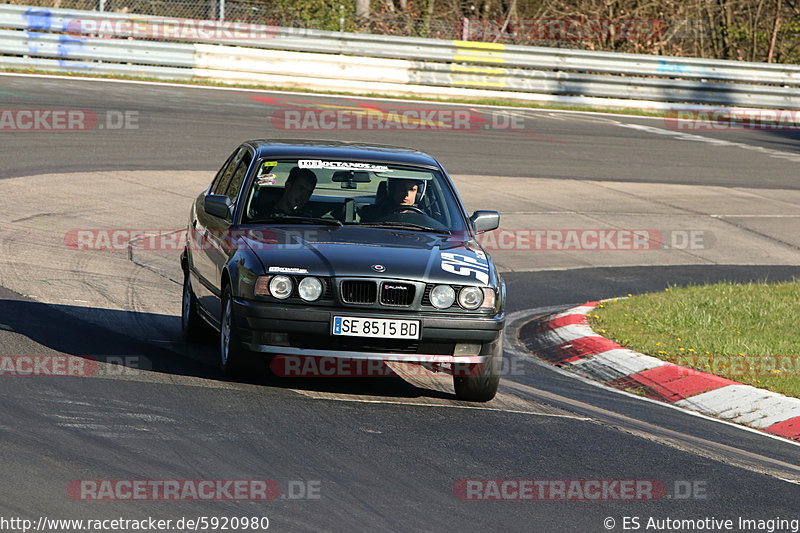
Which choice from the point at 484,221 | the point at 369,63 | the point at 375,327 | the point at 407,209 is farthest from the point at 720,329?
the point at 369,63

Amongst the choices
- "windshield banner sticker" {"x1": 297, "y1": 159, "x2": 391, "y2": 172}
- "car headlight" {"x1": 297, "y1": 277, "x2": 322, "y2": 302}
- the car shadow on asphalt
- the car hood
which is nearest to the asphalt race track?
the car shadow on asphalt

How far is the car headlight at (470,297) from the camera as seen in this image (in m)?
7.31

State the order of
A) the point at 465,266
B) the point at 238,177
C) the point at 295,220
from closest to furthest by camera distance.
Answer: the point at 465,266
the point at 295,220
the point at 238,177

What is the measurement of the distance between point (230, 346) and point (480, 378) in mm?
1540

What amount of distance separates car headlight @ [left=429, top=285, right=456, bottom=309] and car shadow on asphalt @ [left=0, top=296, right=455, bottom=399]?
2.41 feet

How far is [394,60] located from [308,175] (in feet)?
62.1

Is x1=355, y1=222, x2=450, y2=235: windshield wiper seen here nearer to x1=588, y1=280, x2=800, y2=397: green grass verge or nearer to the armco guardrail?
x1=588, y1=280, x2=800, y2=397: green grass verge

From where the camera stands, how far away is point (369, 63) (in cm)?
2670

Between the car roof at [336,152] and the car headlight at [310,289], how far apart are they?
64.5 inches

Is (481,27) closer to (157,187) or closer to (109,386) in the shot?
(157,187)

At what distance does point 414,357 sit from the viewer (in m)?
7.21

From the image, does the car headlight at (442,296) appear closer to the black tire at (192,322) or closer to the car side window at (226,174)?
the black tire at (192,322)

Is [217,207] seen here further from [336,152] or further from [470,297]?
[470,297]

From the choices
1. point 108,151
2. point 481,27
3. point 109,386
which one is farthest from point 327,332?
point 481,27
